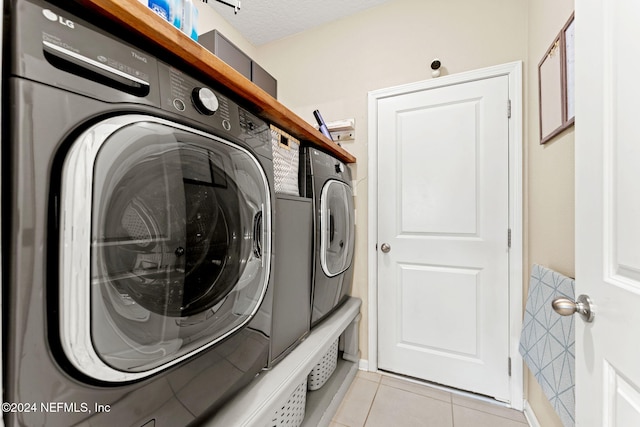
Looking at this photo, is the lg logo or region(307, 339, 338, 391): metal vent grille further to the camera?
region(307, 339, 338, 391): metal vent grille

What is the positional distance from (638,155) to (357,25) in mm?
2087

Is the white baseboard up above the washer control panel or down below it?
below

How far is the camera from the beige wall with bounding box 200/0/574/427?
122 centimetres

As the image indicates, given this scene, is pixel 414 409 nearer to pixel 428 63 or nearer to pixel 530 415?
pixel 530 415

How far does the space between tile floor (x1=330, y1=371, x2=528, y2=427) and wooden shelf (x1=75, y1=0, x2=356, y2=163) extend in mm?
1631

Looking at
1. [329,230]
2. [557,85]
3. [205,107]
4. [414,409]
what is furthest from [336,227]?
[557,85]

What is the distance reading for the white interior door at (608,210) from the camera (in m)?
0.49

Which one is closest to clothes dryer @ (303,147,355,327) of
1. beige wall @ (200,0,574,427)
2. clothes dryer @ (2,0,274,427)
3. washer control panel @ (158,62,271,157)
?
beige wall @ (200,0,574,427)

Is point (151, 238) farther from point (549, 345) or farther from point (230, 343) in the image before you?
point (549, 345)

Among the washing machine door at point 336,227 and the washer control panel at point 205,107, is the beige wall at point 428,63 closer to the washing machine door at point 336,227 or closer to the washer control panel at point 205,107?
the washing machine door at point 336,227

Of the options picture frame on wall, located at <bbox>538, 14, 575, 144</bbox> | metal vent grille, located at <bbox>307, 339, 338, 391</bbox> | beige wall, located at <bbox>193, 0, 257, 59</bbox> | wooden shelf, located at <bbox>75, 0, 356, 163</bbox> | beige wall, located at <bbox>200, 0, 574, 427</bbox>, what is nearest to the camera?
wooden shelf, located at <bbox>75, 0, 356, 163</bbox>

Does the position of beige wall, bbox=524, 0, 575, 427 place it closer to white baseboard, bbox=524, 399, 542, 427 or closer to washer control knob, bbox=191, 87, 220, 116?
white baseboard, bbox=524, 399, 542, 427

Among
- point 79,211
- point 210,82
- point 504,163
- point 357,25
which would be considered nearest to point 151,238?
point 79,211

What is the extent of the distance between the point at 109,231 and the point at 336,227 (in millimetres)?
1206
